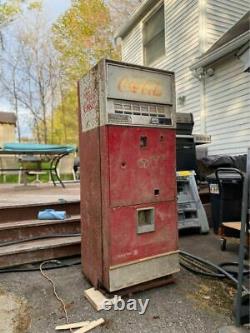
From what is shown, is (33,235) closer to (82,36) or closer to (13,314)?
(13,314)

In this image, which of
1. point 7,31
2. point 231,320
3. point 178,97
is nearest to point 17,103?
point 7,31

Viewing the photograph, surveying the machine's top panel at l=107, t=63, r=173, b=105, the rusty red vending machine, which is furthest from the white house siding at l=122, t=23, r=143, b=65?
the rusty red vending machine

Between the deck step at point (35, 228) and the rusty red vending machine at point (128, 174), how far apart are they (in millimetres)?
844

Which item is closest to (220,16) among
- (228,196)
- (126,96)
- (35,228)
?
(228,196)

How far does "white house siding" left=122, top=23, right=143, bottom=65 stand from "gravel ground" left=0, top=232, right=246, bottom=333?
775cm

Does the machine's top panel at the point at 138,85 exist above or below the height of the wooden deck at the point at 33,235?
above

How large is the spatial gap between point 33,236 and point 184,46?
237 inches

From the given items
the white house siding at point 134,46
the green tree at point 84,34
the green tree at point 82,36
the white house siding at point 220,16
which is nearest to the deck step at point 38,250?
the white house siding at point 220,16

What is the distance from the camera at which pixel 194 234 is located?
3.90m

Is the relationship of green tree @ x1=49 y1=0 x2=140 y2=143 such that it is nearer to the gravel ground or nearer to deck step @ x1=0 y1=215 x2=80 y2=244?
deck step @ x1=0 y1=215 x2=80 y2=244

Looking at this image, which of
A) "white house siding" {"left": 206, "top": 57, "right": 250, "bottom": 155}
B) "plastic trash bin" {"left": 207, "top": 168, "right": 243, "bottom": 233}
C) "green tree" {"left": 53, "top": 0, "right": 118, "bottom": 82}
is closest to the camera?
"plastic trash bin" {"left": 207, "top": 168, "right": 243, "bottom": 233}

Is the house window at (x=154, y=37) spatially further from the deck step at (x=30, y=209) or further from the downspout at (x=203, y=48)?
the deck step at (x=30, y=209)

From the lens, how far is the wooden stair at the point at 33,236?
9.07 feet

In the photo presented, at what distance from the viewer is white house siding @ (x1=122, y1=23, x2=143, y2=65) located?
8830 mm
